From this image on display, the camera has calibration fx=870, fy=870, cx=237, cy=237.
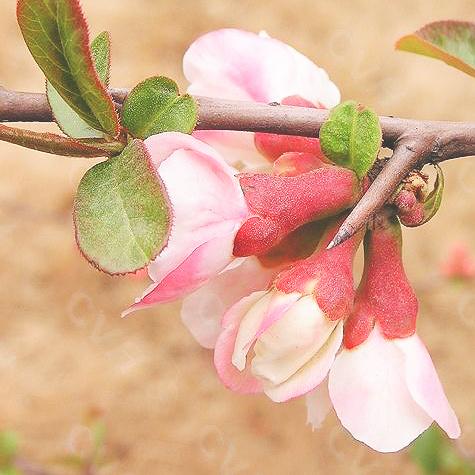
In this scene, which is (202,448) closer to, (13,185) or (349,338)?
(13,185)

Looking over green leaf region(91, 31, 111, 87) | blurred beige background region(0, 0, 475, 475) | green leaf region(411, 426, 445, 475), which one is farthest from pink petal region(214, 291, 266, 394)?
blurred beige background region(0, 0, 475, 475)

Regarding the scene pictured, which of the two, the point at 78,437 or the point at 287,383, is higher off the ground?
the point at 287,383

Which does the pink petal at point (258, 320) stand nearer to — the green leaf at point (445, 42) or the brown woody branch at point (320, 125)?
the brown woody branch at point (320, 125)

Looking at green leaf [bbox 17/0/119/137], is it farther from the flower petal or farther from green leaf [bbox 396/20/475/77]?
green leaf [bbox 396/20/475/77]

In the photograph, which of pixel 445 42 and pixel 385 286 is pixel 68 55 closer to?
pixel 385 286

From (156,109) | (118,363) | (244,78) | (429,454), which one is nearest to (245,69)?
(244,78)

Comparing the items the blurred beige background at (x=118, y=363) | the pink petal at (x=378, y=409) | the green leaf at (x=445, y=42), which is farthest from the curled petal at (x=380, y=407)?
the blurred beige background at (x=118, y=363)

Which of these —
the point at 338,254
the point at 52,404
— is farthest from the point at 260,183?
the point at 52,404
